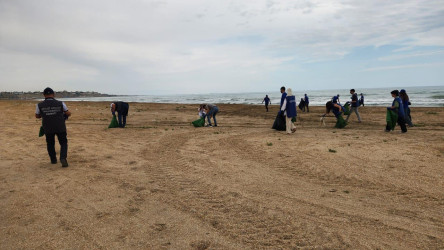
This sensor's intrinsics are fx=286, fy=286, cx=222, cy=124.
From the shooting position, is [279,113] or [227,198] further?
[279,113]

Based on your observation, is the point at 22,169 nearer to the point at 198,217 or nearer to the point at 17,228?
the point at 17,228

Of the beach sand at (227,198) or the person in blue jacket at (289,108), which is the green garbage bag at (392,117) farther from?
the person in blue jacket at (289,108)

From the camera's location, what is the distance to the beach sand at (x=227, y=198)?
12.0 feet

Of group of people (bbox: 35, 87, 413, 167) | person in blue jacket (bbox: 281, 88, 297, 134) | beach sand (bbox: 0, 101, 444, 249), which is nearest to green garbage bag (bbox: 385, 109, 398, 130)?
group of people (bbox: 35, 87, 413, 167)

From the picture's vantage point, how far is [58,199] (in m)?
5.04

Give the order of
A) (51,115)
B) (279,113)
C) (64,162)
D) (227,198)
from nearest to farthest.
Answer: (227,198) → (51,115) → (64,162) → (279,113)

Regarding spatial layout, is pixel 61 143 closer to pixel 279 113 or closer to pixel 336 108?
pixel 279 113

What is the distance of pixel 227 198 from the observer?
5.04 meters

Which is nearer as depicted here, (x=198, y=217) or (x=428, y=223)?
(x=428, y=223)

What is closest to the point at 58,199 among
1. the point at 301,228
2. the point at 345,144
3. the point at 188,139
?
the point at 301,228

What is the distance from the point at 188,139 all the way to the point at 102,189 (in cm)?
617

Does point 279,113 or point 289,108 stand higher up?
point 289,108

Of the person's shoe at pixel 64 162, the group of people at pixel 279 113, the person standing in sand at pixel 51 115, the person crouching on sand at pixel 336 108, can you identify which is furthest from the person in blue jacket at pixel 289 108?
the person's shoe at pixel 64 162

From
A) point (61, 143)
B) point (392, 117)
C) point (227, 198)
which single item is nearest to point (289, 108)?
point (392, 117)
